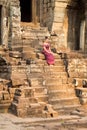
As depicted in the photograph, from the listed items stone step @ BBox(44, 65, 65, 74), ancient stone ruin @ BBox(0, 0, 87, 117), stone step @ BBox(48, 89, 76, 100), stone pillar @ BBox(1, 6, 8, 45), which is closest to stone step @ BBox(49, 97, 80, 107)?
ancient stone ruin @ BBox(0, 0, 87, 117)

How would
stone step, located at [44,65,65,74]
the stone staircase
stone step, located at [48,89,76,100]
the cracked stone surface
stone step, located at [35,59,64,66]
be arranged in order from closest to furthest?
the cracked stone surface, the stone staircase, stone step, located at [48,89,76,100], stone step, located at [44,65,65,74], stone step, located at [35,59,64,66]

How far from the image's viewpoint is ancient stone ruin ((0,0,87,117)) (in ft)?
40.3

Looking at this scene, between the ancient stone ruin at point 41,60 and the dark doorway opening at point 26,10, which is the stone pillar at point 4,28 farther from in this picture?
the dark doorway opening at point 26,10

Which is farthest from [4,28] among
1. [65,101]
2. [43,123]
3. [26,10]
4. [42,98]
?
[43,123]

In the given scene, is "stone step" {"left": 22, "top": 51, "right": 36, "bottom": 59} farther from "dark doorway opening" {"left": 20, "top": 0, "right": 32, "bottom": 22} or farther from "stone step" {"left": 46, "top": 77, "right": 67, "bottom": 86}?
"dark doorway opening" {"left": 20, "top": 0, "right": 32, "bottom": 22}

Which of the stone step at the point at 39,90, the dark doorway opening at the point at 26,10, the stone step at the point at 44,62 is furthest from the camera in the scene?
the dark doorway opening at the point at 26,10

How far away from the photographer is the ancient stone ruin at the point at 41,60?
12281mm

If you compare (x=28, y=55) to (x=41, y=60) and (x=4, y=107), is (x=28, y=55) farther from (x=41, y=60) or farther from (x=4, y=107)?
(x=4, y=107)

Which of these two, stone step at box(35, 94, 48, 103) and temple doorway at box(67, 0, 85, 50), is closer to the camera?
stone step at box(35, 94, 48, 103)

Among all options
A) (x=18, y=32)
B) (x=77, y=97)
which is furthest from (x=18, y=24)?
(x=77, y=97)

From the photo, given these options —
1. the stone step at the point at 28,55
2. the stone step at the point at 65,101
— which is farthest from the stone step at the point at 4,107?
the stone step at the point at 28,55

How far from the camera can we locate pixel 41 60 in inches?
572

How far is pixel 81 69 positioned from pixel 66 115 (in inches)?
135

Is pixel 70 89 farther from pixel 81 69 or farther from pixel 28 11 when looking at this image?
pixel 28 11
